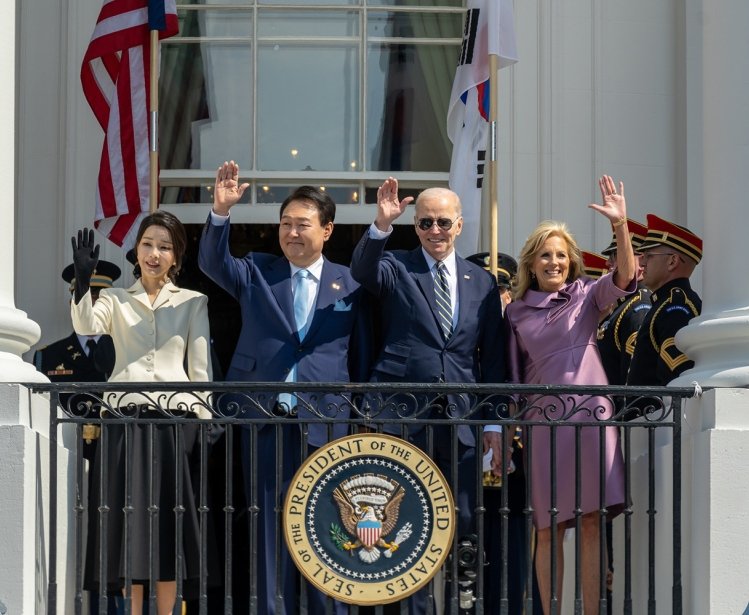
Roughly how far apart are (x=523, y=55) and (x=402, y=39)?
0.73 meters

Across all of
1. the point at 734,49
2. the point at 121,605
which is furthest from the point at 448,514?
the point at 734,49

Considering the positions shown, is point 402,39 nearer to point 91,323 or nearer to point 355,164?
point 355,164

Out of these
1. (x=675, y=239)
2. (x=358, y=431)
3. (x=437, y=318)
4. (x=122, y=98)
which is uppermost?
(x=122, y=98)

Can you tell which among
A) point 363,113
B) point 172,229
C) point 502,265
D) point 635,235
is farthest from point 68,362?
point 635,235

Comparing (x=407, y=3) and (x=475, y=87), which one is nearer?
(x=475, y=87)

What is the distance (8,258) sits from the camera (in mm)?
8148

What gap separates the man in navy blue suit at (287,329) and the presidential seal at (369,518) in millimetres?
137

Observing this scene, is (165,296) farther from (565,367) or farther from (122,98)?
(122,98)

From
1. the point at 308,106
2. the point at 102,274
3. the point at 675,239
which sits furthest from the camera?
the point at 308,106

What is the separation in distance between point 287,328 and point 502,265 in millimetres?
1790

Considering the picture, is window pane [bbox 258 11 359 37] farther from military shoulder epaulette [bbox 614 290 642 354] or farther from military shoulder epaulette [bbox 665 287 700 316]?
military shoulder epaulette [bbox 665 287 700 316]

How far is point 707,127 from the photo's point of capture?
8320mm

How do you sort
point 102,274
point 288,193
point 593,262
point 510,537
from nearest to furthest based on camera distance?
point 510,537
point 102,274
point 593,262
point 288,193

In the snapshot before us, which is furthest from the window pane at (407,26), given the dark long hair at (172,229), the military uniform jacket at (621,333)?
the dark long hair at (172,229)
